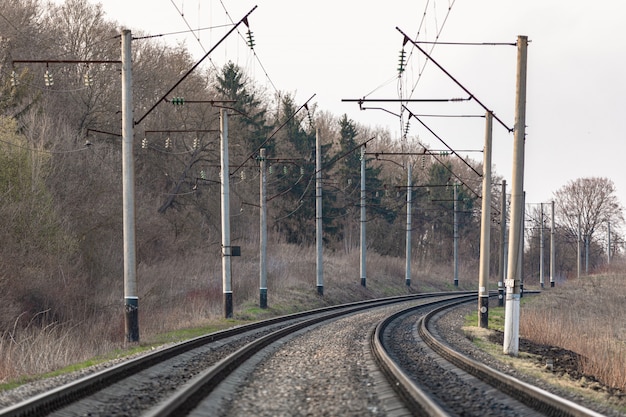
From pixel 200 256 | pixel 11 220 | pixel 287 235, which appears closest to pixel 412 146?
pixel 287 235

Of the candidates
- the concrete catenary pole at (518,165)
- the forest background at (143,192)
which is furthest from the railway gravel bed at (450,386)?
the forest background at (143,192)

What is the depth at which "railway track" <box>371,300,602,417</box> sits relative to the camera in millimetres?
8828

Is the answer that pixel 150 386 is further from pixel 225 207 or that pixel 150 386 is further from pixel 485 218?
pixel 485 218

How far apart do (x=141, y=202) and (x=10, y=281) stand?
18847 millimetres

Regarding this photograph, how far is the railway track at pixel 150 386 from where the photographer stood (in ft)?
28.3

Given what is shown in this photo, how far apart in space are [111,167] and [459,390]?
104 ft

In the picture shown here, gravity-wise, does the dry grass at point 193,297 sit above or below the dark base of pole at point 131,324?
below

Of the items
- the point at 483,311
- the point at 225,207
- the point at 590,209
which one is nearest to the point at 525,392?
the point at 483,311

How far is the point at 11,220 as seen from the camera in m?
28.9

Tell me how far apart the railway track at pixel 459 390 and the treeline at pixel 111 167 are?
1166 cm

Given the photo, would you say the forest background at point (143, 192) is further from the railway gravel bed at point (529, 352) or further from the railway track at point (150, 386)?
the railway gravel bed at point (529, 352)

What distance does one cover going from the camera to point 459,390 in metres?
10.8

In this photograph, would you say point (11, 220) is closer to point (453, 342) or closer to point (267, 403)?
point (453, 342)

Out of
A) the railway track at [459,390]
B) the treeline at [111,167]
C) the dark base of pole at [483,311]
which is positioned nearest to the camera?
the railway track at [459,390]
